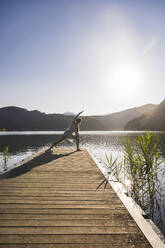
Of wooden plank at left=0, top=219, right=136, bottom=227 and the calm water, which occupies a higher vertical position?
wooden plank at left=0, top=219, right=136, bottom=227

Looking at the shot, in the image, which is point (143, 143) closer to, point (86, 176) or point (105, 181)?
point (105, 181)

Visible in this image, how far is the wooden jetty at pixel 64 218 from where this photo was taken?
1.92 meters

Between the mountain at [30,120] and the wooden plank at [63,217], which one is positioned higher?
the mountain at [30,120]

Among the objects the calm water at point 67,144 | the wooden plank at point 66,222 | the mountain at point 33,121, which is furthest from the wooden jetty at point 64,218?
the mountain at point 33,121

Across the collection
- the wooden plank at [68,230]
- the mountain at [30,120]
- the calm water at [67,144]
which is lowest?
the calm water at [67,144]

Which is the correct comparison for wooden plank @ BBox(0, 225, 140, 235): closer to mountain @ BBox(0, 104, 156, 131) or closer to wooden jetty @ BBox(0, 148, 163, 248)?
wooden jetty @ BBox(0, 148, 163, 248)

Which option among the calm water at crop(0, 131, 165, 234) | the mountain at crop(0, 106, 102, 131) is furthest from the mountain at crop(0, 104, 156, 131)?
the calm water at crop(0, 131, 165, 234)

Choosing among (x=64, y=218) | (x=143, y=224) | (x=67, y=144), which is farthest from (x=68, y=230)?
(x=67, y=144)

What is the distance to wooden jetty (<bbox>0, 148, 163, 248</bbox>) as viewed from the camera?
192 cm

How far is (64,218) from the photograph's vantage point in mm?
2371

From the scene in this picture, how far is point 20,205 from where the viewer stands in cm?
276

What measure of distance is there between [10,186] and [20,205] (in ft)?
3.94

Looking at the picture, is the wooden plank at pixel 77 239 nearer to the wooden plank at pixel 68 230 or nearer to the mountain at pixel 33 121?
the wooden plank at pixel 68 230

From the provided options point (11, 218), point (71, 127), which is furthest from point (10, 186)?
point (71, 127)
